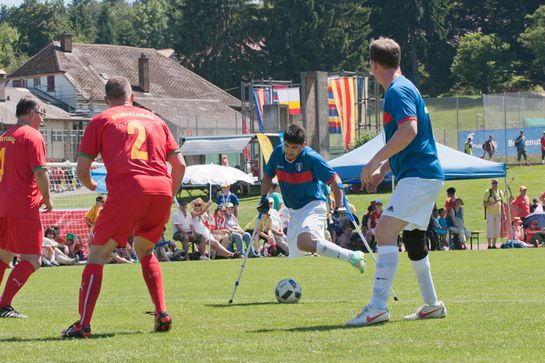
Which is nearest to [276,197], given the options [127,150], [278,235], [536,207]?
[278,235]

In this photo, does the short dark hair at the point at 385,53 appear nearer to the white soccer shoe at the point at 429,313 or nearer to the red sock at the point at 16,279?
the white soccer shoe at the point at 429,313

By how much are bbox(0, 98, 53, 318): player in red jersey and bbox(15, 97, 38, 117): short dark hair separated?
0.53ft

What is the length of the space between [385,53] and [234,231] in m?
18.9

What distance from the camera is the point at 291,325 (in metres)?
8.35

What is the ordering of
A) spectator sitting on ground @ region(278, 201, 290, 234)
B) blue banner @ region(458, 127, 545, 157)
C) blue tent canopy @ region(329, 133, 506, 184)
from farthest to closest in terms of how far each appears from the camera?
blue banner @ region(458, 127, 545, 157)
spectator sitting on ground @ region(278, 201, 290, 234)
blue tent canopy @ region(329, 133, 506, 184)

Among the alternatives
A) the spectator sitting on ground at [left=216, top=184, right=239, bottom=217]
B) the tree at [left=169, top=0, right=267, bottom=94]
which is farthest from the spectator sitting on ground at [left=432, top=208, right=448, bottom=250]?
the tree at [left=169, top=0, right=267, bottom=94]

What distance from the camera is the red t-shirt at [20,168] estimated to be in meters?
9.79

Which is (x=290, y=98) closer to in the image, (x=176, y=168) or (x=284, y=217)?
(x=284, y=217)

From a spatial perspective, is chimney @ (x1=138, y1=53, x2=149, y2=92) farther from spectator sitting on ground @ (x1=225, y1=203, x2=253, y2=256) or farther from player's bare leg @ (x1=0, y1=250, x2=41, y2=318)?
player's bare leg @ (x1=0, y1=250, x2=41, y2=318)

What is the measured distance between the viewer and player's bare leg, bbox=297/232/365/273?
1180 cm

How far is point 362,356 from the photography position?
20.9 ft

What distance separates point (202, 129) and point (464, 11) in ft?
115

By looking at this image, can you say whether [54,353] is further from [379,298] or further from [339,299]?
[339,299]

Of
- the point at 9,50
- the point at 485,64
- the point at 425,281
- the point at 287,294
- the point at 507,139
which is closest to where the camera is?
the point at 425,281
